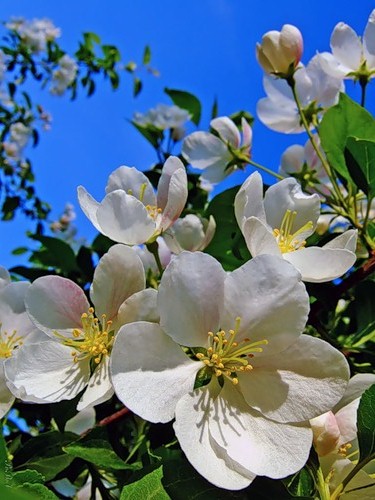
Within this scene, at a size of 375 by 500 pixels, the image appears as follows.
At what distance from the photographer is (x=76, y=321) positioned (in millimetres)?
712

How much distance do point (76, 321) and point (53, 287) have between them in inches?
2.1

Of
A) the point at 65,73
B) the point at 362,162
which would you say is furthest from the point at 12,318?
the point at 65,73

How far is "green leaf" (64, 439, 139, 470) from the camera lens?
621 millimetres

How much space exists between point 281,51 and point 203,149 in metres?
0.29

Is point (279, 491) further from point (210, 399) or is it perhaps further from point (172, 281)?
point (172, 281)

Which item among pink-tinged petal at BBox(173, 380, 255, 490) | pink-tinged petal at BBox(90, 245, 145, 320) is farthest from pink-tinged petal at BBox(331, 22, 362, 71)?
pink-tinged petal at BBox(173, 380, 255, 490)

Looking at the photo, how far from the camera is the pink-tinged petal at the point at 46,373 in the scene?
24.4 inches

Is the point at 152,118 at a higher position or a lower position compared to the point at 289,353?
higher

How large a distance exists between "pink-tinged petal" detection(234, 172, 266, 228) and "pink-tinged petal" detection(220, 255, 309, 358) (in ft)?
0.44

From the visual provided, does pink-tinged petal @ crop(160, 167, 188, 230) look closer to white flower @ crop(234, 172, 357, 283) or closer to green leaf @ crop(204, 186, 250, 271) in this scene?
white flower @ crop(234, 172, 357, 283)

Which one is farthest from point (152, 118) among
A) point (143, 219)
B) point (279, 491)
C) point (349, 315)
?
point (279, 491)

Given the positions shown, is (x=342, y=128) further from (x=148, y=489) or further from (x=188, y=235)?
(x=148, y=489)

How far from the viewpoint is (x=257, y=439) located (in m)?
0.56

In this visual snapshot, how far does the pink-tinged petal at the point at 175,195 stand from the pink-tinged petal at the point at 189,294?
0.60 feet
